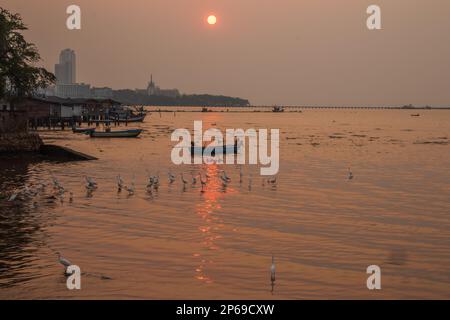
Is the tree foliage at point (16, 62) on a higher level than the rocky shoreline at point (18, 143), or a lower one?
higher

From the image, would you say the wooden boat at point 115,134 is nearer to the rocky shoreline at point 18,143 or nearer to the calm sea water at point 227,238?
the rocky shoreline at point 18,143

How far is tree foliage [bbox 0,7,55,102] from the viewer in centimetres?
4666

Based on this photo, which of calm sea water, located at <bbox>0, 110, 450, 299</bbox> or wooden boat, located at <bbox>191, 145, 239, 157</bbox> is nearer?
calm sea water, located at <bbox>0, 110, 450, 299</bbox>

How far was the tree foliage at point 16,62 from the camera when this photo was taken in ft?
153

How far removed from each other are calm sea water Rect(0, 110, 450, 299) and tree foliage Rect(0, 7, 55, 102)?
10156 millimetres

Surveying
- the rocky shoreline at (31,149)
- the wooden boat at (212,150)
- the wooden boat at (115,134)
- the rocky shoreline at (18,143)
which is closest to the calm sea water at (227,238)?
the rocky shoreline at (31,149)

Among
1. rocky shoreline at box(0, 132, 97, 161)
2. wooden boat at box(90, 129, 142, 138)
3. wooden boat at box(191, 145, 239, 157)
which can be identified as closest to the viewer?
rocky shoreline at box(0, 132, 97, 161)

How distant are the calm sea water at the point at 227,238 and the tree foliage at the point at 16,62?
10.2 m

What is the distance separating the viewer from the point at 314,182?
3869 centimetres

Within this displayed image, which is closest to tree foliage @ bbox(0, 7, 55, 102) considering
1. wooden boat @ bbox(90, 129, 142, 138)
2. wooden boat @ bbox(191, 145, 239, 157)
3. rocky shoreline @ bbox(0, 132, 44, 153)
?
rocky shoreline @ bbox(0, 132, 44, 153)

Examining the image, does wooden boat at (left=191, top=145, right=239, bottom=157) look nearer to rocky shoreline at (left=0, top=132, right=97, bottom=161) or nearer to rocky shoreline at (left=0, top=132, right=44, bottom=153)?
rocky shoreline at (left=0, top=132, right=97, bottom=161)

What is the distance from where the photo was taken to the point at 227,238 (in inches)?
851
